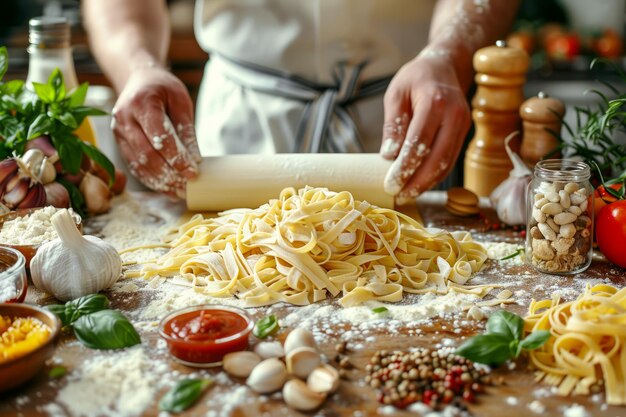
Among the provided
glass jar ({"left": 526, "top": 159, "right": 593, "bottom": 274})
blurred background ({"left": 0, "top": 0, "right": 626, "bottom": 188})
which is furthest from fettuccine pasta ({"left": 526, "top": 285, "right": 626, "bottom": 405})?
blurred background ({"left": 0, "top": 0, "right": 626, "bottom": 188})

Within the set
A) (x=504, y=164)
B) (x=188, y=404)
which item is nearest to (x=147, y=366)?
(x=188, y=404)

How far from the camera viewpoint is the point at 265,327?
4.55ft

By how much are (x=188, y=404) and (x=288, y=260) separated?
0.48 m

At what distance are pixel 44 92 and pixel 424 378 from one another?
1.29 m

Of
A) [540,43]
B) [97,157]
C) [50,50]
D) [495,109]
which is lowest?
[540,43]

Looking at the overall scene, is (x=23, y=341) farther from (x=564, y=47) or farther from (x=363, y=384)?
(x=564, y=47)

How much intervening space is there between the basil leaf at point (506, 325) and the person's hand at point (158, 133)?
966mm

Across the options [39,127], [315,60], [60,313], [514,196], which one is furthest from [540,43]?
[60,313]

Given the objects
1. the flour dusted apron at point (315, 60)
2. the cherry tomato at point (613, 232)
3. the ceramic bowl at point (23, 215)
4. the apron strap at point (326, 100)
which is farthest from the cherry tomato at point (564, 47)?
the ceramic bowl at point (23, 215)

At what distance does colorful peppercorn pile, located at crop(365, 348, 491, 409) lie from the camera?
3.86 ft

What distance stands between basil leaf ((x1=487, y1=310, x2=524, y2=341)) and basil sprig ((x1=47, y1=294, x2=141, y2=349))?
0.63 m

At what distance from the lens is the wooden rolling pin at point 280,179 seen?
1994 mm

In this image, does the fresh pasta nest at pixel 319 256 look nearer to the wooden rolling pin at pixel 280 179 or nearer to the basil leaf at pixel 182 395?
the wooden rolling pin at pixel 280 179

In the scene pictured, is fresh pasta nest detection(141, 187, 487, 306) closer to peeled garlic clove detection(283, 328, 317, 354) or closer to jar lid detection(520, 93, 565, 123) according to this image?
peeled garlic clove detection(283, 328, 317, 354)
